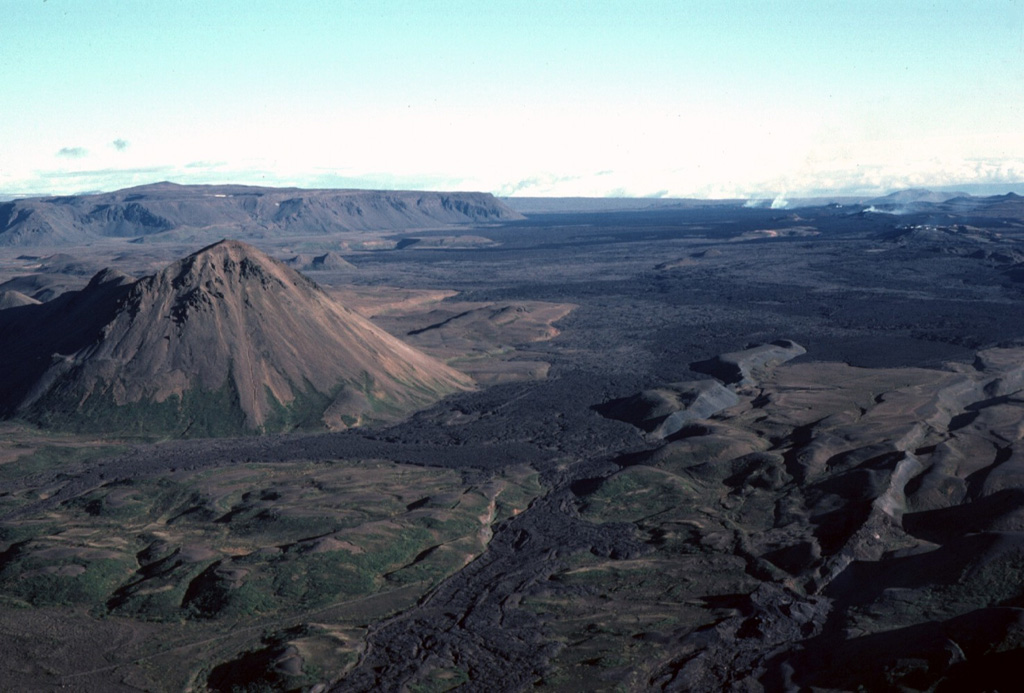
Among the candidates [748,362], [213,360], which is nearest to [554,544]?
[213,360]

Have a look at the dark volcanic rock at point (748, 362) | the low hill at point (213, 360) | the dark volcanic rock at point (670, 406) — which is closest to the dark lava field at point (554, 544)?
the dark volcanic rock at point (670, 406)

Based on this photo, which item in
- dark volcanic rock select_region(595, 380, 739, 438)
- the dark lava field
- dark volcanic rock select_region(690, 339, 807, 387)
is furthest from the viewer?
dark volcanic rock select_region(690, 339, 807, 387)

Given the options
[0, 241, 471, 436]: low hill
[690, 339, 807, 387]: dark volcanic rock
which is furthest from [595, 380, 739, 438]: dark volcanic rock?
[0, 241, 471, 436]: low hill

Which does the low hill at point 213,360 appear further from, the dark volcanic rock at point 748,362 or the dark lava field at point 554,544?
the dark volcanic rock at point 748,362

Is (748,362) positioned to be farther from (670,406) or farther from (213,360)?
(213,360)

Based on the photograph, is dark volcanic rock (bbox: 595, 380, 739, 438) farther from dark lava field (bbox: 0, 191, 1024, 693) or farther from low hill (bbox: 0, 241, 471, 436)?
low hill (bbox: 0, 241, 471, 436)
